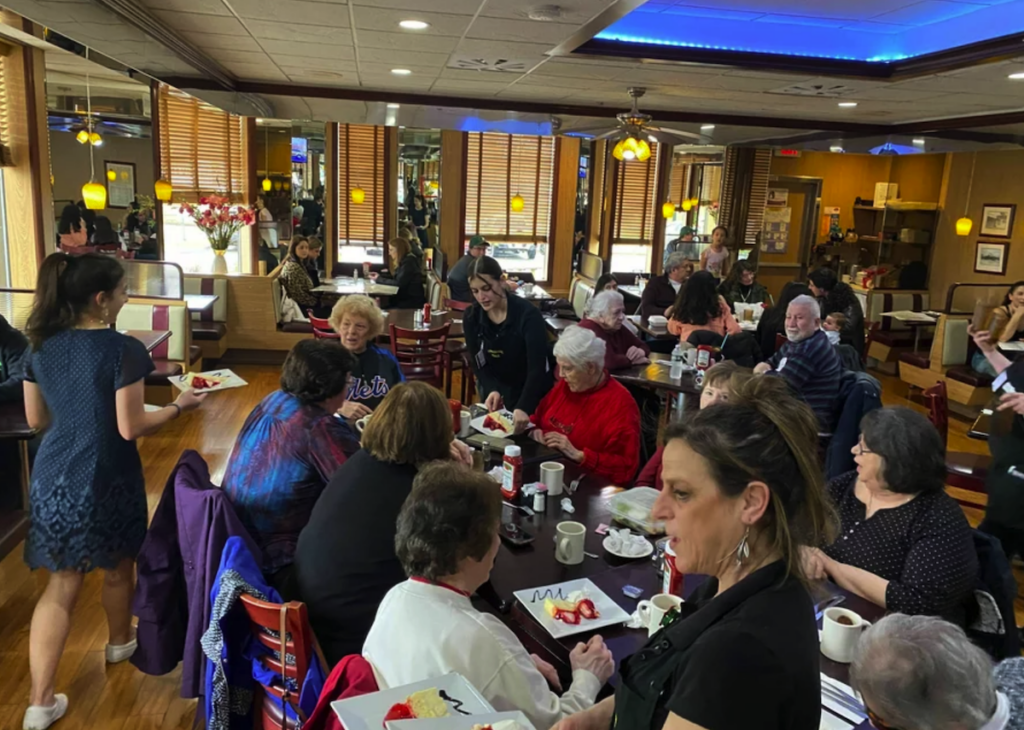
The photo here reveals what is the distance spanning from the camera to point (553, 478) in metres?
2.84

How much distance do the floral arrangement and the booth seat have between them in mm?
1064

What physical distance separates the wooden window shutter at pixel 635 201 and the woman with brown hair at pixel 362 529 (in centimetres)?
1015

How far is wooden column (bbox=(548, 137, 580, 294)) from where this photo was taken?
1175 cm

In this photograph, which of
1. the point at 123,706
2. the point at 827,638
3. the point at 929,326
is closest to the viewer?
the point at 827,638

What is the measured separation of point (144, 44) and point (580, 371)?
3.20m

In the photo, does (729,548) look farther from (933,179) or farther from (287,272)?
(933,179)

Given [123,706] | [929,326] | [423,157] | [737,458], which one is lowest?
[123,706]

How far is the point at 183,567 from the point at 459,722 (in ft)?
5.12

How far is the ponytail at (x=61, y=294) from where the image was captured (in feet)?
8.73

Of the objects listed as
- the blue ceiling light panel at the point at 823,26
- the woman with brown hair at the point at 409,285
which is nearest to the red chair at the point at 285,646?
the blue ceiling light panel at the point at 823,26

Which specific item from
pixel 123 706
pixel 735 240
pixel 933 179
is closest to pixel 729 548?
pixel 123 706

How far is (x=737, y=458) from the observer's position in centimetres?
124

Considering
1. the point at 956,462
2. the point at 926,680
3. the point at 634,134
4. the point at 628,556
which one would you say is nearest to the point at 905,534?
the point at 628,556

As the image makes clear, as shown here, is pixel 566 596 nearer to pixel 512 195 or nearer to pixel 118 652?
pixel 118 652
